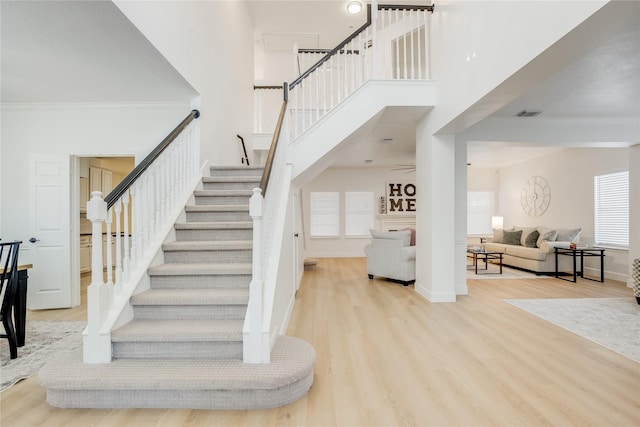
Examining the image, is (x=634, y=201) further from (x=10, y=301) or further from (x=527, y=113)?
(x=10, y=301)

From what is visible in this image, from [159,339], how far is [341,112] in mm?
3357

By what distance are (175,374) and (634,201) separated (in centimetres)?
692

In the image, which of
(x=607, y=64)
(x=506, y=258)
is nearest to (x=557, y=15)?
(x=607, y=64)

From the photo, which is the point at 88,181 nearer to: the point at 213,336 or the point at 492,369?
the point at 213,336

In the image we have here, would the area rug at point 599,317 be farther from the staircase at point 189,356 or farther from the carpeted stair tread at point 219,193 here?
the carpeted stair tread at point 219,193

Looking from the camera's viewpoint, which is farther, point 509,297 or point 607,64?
point 509,297

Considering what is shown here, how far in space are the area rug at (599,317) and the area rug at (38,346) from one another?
479cm

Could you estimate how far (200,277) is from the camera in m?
2.75

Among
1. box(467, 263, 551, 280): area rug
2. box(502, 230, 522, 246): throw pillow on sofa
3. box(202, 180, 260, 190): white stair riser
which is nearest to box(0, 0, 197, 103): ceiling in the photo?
box(202, 180, 260, 190): white stair riser

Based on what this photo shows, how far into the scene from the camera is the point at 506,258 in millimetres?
7312

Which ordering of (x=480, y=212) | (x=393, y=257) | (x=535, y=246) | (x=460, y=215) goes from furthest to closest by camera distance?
1. (x=480, y=212)
2. (x=535, y=246)
3. (x=393, y=257)
4. (x=460, y=215)

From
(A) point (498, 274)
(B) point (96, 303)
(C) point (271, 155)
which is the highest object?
(C) point (271, 155)

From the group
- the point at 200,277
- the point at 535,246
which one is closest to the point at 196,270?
the point at 200,277

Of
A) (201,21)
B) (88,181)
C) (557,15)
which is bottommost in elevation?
(88,181)
